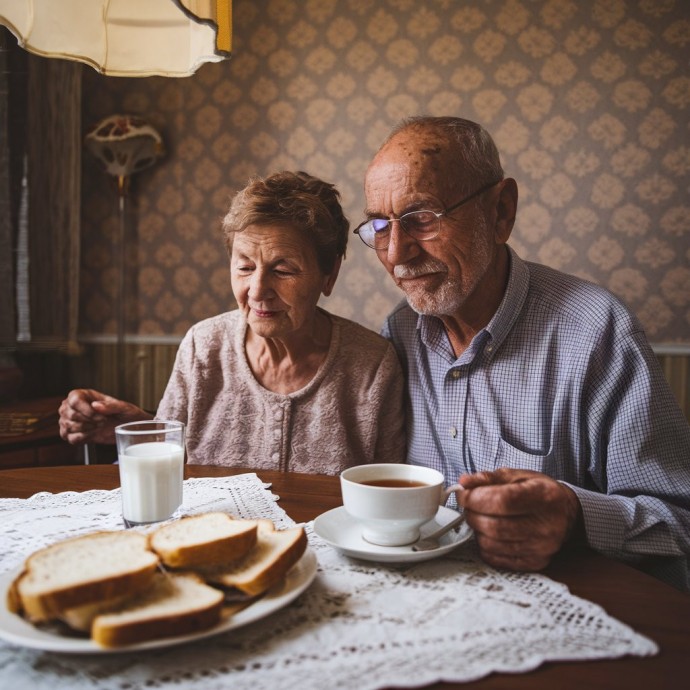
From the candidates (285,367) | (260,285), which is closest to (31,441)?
(285,367)

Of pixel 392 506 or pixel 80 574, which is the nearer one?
pixel 80 574

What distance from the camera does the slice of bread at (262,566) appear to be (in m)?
0.72

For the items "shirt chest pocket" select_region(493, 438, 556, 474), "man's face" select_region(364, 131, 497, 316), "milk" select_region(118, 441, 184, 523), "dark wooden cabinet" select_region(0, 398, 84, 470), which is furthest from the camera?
"dark wooden cabinet" select_region(0, 398, 84, 470)

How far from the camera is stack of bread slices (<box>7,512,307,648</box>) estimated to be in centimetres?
63

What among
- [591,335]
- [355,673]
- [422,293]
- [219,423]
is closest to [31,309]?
[219,423]

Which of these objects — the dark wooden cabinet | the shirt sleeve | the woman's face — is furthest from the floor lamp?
the shirt sleeve

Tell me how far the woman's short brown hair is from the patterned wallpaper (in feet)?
6.40

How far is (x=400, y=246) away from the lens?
148cm

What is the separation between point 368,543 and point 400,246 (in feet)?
2.53

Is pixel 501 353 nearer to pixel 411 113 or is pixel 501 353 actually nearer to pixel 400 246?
pixel 400 246

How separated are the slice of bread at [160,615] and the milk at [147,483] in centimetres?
35

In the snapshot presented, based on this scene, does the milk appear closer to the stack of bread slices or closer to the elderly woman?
the stack of bread slices

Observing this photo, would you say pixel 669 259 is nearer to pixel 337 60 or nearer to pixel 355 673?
pixel 337 60

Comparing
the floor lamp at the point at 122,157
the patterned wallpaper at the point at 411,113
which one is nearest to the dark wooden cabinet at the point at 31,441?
the floor lamp at the point at 122,157
